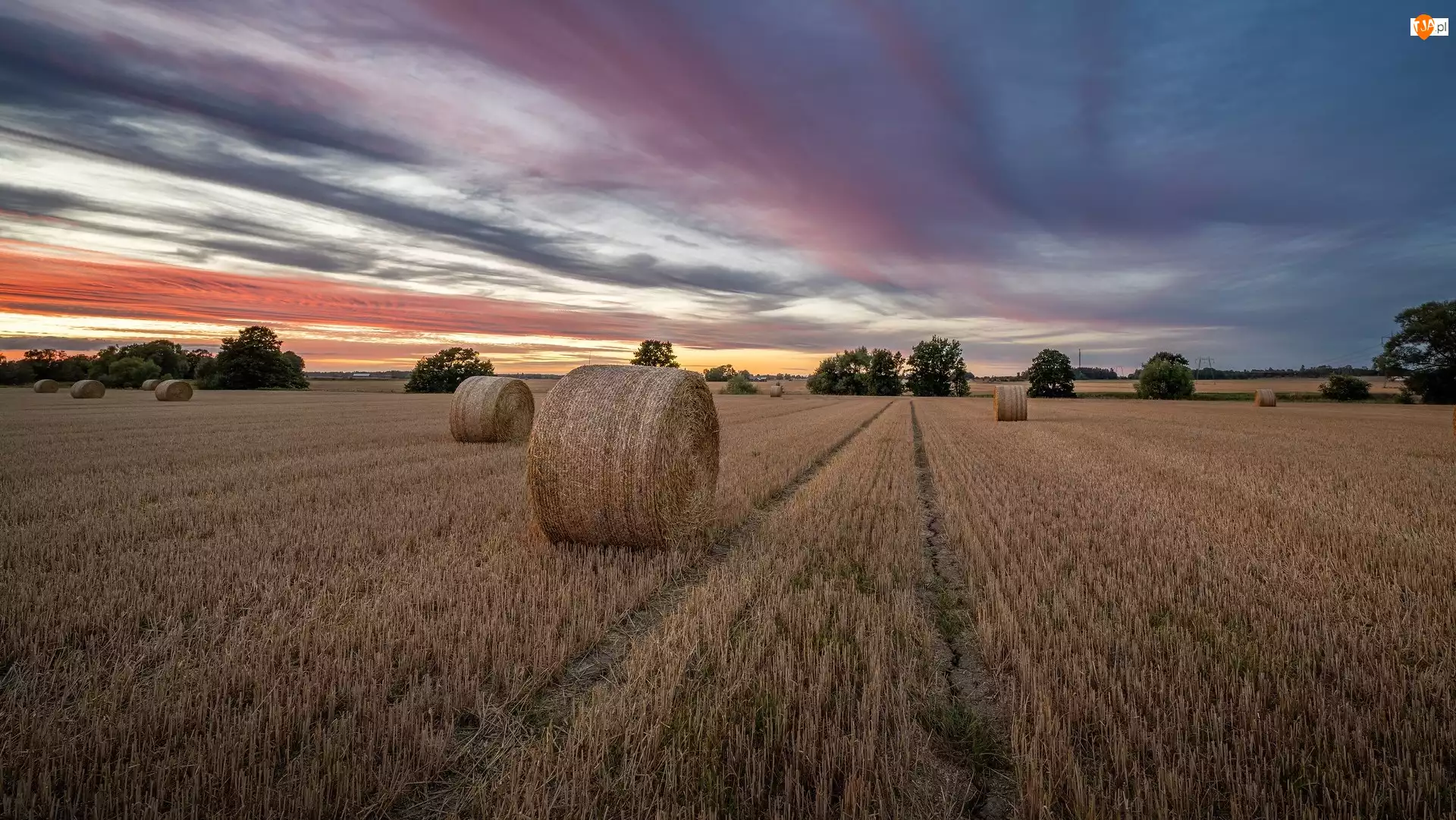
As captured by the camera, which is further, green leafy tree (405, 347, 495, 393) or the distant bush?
green leafy tree (405, 347, 495, 393)

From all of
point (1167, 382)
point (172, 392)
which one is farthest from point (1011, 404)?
point (1167, 382)

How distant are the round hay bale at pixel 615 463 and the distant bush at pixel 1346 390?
236 feet

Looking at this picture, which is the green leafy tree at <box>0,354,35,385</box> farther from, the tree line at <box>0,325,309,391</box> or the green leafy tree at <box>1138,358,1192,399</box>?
the green leafy tree at <box>1138,358,1192,399</box>

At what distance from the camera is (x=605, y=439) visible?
6180mm

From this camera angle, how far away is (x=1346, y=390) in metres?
54.1

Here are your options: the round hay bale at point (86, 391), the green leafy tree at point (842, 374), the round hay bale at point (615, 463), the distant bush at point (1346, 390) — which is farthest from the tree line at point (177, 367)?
the distant bush at point (1346, 390)

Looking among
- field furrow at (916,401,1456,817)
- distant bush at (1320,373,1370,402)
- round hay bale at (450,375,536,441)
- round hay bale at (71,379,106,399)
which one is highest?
distant bush at (1320,373,1370,402)

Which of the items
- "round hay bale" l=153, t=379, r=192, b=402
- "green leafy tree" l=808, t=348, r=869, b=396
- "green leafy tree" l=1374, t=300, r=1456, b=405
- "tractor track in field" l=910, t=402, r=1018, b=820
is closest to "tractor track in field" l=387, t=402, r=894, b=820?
"tractor track in field" l=910, t=402, r=1018, b=820

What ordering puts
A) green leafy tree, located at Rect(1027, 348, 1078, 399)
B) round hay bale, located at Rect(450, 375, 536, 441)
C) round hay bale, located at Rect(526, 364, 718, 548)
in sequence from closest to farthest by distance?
round hay bale, located at Rect(526, 364, 718, 548) → round hay bale, located at Rect(450, 375, 536, 441) → green leafy tree, located at Rect(1027, 348, 1078, 399)

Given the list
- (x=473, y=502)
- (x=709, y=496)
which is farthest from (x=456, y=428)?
(x=709, y=496)

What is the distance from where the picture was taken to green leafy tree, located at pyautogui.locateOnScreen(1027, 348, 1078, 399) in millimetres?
75250

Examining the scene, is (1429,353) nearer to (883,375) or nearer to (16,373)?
(883,375)

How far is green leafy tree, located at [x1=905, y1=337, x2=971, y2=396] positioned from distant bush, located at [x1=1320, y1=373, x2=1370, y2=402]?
34.9 metres

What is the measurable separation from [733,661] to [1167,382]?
82300 millimetres
